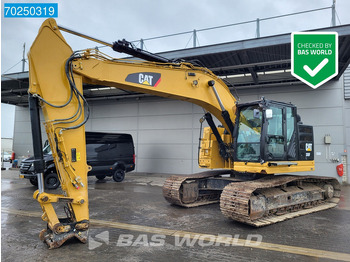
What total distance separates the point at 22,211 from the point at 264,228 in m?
6.03

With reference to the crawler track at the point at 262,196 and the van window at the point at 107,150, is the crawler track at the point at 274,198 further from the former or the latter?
the van window at the point at 107,150

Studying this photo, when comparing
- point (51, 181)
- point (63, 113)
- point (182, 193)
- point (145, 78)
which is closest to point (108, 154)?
point (51, 181)

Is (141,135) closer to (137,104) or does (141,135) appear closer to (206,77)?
(137,104)

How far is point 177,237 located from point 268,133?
3.33m

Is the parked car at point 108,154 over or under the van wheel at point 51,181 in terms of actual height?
over

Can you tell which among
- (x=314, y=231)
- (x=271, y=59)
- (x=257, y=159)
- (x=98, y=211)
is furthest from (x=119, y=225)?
(x=271, y=59)

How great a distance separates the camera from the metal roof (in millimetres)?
10492

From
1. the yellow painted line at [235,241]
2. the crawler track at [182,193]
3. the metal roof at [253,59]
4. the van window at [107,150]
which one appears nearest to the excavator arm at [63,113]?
the yellow painted line at [235,241]

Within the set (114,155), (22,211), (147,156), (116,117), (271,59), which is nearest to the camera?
(22,211)

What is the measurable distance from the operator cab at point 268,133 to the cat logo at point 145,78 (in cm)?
241

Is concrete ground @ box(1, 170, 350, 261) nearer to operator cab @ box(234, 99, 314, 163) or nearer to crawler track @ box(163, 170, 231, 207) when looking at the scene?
crawler track @ box(163, 170, 231, 207)

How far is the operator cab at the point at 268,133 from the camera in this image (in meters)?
6.51

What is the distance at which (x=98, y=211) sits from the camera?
7.09 meters

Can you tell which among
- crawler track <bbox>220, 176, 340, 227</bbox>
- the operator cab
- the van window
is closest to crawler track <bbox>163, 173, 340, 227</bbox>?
crawler track <bbox>220, 176, 340, 227</bbox>
